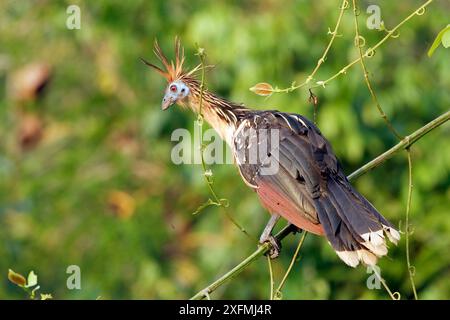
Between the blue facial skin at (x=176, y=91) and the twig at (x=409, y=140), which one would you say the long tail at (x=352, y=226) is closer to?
the twig at (x=409, y=140)

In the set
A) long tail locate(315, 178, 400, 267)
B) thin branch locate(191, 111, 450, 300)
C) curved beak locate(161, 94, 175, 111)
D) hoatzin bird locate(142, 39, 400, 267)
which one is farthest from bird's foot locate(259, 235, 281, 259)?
curved beak locate(161, 94, 175, 111)

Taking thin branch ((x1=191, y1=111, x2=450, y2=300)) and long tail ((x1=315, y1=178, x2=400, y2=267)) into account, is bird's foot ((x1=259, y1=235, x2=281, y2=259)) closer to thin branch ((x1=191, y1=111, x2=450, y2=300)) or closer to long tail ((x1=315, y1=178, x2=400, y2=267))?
long tail ((x1=315, y1=178, x2=400, y2=267))

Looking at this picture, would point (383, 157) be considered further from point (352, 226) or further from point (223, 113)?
point (223, 113)

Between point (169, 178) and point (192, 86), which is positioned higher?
point (169, 178)

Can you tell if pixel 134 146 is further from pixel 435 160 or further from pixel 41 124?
pixel 435 160

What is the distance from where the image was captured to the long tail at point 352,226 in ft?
11.6

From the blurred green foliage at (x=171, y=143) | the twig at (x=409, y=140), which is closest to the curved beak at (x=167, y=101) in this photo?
the twig at (x=409, y=140)

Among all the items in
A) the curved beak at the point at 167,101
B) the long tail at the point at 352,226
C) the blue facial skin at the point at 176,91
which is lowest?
the long tail at the point at 352,226

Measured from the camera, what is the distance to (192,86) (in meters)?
4.35

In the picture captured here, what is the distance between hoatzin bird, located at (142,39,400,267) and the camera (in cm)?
362

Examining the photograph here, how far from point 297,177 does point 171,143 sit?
14.9 feet

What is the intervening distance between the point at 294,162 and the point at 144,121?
455 centimetres
